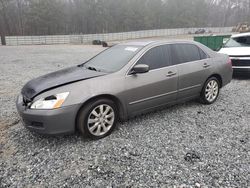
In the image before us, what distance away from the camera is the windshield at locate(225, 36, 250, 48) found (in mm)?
6863

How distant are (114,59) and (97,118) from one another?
1.17 metres

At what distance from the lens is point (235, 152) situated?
262 centimetres

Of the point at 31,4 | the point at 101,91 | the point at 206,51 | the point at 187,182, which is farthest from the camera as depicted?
the point at 31,4

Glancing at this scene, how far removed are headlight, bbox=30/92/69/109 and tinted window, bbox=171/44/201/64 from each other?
2130 millimetres

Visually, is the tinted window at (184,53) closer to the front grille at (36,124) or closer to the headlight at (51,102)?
the headlight at (51,102)

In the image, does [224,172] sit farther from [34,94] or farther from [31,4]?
[31,4]

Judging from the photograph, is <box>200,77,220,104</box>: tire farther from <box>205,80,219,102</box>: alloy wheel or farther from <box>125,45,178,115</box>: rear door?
<box>125,45,178,115</box>: rear door

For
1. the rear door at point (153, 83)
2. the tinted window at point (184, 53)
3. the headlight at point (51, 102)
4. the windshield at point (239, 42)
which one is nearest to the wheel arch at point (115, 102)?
the rear door at point (153, 83)

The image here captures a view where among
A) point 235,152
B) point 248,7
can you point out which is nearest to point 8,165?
point 235,152

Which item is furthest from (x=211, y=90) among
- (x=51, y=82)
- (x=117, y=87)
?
(x=51, y=82)

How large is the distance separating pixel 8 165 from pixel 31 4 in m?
49.8

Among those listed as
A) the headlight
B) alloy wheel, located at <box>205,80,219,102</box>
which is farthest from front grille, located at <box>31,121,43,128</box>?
alloy wheel, located at <box>205,80,219,102</box>

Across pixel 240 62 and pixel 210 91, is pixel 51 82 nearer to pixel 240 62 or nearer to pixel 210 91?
pixel 210 91

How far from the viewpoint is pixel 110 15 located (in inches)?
2100
